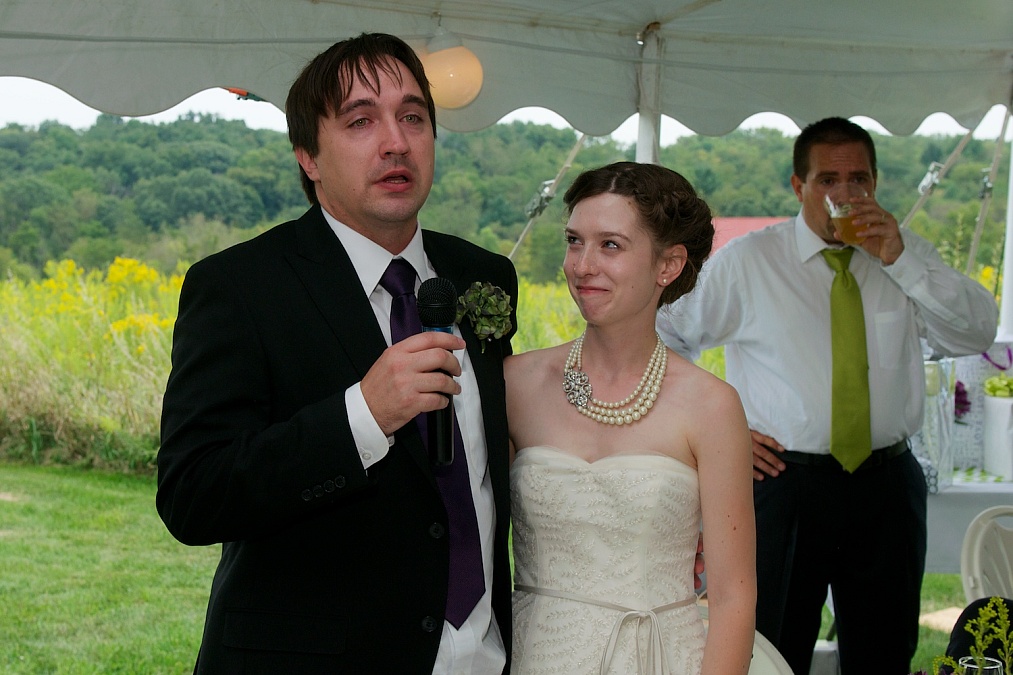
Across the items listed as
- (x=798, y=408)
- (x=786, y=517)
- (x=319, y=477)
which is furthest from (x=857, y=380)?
(x=319, y=477)

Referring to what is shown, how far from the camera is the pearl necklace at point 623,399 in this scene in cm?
225

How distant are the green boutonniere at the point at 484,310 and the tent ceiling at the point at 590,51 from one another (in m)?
1.73

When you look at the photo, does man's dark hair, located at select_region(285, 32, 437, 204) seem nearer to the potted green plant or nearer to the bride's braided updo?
the bride's braided updo


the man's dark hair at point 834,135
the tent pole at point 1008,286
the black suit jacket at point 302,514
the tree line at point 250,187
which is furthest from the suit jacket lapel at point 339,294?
the tree line at point 250,187

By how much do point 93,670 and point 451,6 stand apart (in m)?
5.01

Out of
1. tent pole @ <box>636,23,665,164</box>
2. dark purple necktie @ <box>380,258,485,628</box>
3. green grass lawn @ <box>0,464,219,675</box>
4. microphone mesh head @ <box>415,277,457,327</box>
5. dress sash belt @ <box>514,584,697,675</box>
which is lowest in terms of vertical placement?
A: green grass lawn @ <box>0,464,219,675</box>

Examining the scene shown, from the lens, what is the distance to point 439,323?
1.68 meters

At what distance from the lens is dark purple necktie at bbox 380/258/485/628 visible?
1.84m

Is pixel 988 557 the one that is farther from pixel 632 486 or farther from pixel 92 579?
pixel 92 579

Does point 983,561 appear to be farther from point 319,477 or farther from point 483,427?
point 319,477

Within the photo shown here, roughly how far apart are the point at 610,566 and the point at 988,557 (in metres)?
1.82

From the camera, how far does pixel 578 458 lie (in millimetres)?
2242

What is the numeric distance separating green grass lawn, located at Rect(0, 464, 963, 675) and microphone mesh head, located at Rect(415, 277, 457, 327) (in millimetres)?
4985

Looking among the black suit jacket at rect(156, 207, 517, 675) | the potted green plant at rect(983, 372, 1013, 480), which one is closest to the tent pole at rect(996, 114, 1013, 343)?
the potted green plant at rect(983, 372, 1013, 480)
